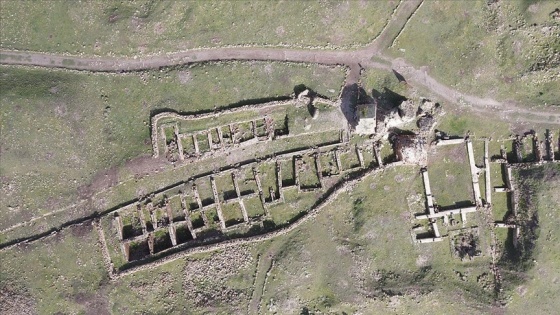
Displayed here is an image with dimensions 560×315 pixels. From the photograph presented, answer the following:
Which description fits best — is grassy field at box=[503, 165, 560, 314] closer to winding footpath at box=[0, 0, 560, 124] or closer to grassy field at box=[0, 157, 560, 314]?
grassy field at box=[0, 157, 560, 314]

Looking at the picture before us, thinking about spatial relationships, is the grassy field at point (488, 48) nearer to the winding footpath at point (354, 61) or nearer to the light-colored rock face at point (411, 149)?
the winding footpath at point (354, 61)

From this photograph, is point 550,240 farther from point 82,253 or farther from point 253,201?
point 82,253

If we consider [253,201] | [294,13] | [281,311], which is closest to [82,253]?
[253,201]

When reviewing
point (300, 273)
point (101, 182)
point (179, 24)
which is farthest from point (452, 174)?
point (101, 182)

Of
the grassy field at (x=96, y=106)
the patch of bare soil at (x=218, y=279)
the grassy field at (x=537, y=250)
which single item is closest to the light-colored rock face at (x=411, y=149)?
the grassy field at (x=96, y=106)

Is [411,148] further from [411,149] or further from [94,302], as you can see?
[94,302]
